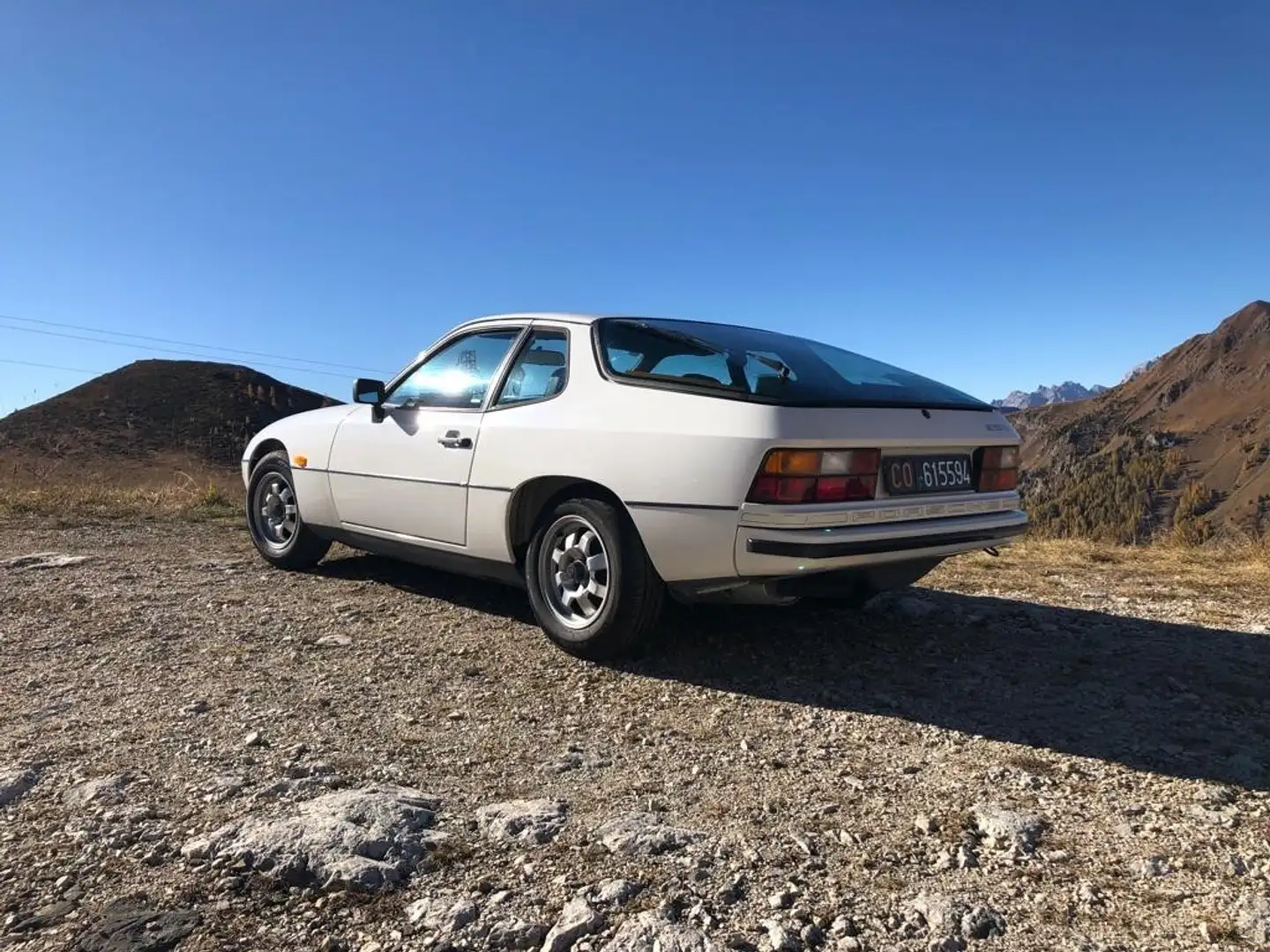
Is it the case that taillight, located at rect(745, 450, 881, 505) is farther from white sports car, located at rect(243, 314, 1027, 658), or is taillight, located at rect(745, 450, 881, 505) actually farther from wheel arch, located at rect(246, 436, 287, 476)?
wheel arch, located at rect(246, 436, 287, 476)

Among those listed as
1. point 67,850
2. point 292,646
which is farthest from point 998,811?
point 292,646

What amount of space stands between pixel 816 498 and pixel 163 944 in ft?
7.42

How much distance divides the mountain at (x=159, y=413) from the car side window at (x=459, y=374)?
154ft

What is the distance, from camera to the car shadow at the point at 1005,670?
2775mm

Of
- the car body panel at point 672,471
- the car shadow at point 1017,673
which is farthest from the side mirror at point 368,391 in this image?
the car shadow at point 1017,673

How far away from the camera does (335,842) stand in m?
1.99

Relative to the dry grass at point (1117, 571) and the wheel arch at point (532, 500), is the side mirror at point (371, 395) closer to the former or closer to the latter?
the wheel arch at point (532, 500)

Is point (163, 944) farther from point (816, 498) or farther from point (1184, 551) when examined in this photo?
point (1184, 551)

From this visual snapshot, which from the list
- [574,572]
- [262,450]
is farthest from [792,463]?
[262,450]

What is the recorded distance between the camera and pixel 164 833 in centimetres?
204

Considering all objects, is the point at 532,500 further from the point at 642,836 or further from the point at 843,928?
the point at 843,928

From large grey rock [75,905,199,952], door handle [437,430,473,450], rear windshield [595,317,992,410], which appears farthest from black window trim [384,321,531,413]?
large grey rock [75,905,199,952]

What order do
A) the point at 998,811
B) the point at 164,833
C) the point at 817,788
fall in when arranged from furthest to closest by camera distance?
1. the point at 817,788
2. the point at 998,811
3. the point at 164,833

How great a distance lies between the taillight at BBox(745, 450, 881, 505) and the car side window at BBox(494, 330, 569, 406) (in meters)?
1.19
